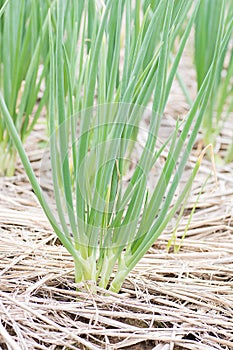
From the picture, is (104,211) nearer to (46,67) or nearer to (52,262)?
(52,262)

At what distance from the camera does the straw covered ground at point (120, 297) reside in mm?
980

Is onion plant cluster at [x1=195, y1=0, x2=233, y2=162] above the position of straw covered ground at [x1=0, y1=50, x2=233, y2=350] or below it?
above

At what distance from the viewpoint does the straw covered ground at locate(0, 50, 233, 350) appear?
3.22 feet

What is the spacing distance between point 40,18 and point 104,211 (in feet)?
2.09

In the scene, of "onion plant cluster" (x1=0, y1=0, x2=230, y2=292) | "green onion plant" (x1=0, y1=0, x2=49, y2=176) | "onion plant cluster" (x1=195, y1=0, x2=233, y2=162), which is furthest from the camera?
"onion plant cluster" (x1=195, y1=0, x2=233, y2=162)

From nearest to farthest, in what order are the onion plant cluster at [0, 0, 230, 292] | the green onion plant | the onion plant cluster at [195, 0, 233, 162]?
the onion plant cluster at [0, 0, 230, 292] < the green onion plant < the onion plant cluster at [195, 0, 233, 162]

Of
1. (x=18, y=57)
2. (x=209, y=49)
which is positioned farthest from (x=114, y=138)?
(x=209, y=49)

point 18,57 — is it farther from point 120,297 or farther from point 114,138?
point 120,297

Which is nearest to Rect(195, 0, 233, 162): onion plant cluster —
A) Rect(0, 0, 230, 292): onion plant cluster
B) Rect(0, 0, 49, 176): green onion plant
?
Rect(0, 0, 49, 176): green onion plant

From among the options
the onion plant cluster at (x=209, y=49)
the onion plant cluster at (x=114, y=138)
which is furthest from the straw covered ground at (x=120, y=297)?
the onion plant cluster at (x=209, y=49)

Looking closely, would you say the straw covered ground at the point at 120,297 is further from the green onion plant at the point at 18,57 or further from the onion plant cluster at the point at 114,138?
the green onion plant at the point at 18,57

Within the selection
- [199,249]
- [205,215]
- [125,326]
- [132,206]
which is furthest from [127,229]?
[205,215]

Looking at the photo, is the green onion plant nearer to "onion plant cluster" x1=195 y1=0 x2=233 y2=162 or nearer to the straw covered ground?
the straw covered ground

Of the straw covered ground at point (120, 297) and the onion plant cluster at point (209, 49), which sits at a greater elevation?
the onion plant cluster at point (209, 49)
